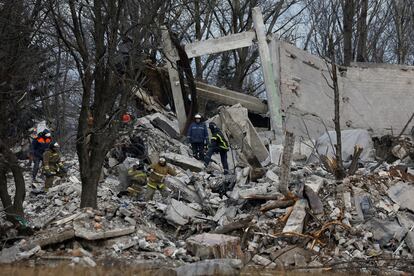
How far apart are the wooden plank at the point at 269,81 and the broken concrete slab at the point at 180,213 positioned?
224 inches

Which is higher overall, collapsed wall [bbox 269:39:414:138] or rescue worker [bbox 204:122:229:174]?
collapsed wall [bbox 269:39:414:138]

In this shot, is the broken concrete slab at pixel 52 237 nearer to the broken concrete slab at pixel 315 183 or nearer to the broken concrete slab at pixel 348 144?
the broken concrete slab at pixel 315 183

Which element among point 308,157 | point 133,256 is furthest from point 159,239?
point 308,157

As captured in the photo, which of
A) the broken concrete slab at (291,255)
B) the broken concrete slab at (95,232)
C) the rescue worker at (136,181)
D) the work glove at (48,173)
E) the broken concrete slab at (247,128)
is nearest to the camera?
the broken concrete slab at (291,255)

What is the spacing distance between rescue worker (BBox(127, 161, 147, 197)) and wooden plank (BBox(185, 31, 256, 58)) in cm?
534

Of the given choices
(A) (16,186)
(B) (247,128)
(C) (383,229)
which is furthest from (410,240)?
(B) (247,128)

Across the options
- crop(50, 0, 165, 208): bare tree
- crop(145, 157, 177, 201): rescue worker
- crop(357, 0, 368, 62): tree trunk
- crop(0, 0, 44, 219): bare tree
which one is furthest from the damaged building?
crop(357, 0, 368, 62): tree trunk

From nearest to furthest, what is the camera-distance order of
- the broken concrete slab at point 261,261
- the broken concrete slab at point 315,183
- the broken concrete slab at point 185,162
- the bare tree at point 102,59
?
the broken concrete slab at point 261,261
the bare tree at point 102,59
the broken concrete slab at point 315,183
the broken concrete slab at point 185,162

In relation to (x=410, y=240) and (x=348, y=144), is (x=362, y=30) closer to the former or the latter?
(x=348, y=144)

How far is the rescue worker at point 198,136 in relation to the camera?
52.8ft

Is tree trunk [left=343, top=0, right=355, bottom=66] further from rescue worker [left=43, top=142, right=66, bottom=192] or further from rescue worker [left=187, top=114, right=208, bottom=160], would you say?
rescue worker [left=43, top=142, right=66, bottom=192]

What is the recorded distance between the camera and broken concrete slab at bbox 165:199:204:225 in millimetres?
11344

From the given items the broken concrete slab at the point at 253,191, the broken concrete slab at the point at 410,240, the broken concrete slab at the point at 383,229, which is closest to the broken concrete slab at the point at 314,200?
the broken concrete slab at the point at 383,229

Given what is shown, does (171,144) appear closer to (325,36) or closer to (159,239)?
(159,239)
